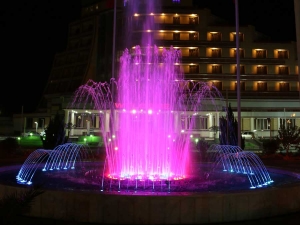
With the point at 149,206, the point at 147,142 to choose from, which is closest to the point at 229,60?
the point at 147,142

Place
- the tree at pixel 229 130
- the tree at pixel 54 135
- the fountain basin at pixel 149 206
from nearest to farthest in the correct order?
the fountain basin at pixel 149 206, the tree at pixel 54 135, the tree at pixel 229 130

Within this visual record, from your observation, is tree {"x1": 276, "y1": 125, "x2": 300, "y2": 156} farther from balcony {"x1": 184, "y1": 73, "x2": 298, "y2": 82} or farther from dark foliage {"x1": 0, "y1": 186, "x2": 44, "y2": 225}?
balcony {"x1": 184, "y1": 73, "x2": 298, "y2": 82}

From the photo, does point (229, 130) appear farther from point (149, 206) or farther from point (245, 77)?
point (245, 77)

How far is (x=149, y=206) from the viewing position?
7.64 metres

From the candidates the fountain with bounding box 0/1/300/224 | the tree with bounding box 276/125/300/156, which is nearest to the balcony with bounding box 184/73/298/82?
the tree with bounding box 276/125/300/156

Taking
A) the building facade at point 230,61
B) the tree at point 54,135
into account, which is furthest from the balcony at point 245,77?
the tree at point 54,135

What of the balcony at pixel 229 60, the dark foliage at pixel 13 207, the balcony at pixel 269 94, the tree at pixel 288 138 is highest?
the balcony at pixel 229 60

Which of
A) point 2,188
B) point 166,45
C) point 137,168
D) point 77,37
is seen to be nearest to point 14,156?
point 137,168

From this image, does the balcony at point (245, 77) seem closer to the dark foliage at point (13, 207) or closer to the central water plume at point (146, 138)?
the central water plume at point (146, 138)

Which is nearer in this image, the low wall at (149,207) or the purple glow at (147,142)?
the low wall at (149,207)

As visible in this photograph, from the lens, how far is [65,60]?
81625 mm

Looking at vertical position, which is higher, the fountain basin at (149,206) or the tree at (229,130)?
the tree at (229,130)

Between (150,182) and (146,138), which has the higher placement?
(146,138)

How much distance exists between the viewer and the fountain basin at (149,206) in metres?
7.64
